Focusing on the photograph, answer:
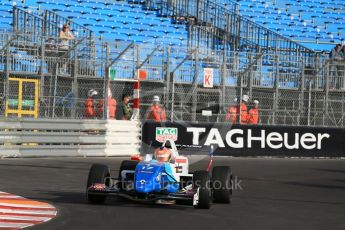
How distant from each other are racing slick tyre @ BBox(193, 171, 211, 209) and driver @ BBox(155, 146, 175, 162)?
718 millimetres

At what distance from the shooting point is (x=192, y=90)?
71.9ft

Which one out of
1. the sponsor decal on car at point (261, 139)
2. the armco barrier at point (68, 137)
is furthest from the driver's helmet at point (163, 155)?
the sponsor decal on car at point (261, 139)

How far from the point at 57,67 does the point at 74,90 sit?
2.64ft

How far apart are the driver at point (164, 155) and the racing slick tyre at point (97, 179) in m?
0.77

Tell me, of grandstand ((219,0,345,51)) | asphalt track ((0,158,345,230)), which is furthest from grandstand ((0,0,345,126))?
asphalt track ((0,158,345,230))

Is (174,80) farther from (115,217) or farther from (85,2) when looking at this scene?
(115,217)

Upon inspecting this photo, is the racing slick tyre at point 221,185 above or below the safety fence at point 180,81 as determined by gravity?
below

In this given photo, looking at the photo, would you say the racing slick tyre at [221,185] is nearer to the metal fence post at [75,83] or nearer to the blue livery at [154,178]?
the blue livery at [154,178]

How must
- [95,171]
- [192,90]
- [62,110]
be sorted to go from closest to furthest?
[95,171]
[62,110]
[192,90]

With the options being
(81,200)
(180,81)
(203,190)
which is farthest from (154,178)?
(180,81)

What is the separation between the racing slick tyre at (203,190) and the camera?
9594mm

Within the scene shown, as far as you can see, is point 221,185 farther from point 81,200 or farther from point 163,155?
point 81,200

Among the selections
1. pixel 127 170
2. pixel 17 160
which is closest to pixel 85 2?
pixel 17 160

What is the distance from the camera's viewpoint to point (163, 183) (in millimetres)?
9844
